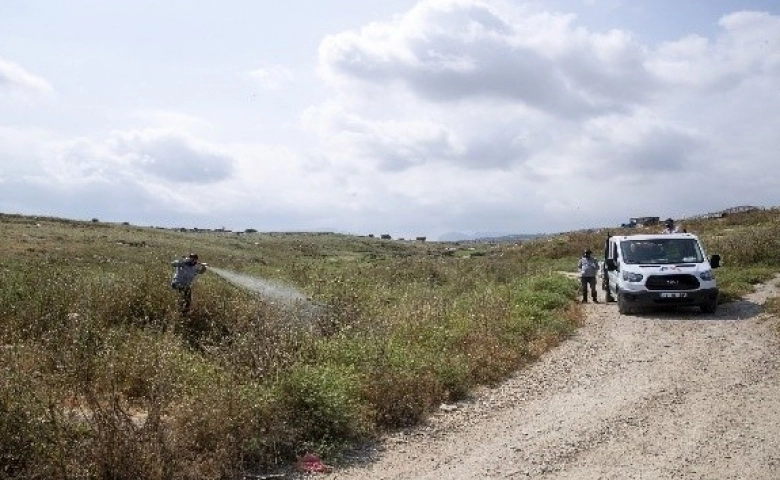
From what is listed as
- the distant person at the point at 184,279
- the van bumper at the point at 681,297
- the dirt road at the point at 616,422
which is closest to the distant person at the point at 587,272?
the van bumper at the point at 681,297

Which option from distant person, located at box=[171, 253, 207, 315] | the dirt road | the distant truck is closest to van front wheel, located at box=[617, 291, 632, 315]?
the dirt road

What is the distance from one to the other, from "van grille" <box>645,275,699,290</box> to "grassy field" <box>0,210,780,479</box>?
75.8 inches

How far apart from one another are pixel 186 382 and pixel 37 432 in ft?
6.45

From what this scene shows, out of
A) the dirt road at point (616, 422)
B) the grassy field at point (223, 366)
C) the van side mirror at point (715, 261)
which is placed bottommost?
the dirt road at point (616, 422)

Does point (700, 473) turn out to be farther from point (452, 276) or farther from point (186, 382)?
point (452, 276)

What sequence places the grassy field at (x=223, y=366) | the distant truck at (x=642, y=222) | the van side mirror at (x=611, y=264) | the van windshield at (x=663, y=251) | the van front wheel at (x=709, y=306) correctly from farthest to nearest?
the distant truck at (x=642, y=222), the van side mirror at (x=611, y=264), the van windshield at (x=663, y=251), the van front wheel at (x=709, y=306), the grassy field at (x=223, y=366)

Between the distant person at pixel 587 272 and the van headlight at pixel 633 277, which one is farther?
the distant person at pixel 587 272

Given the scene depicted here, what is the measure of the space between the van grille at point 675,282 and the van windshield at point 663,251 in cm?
83

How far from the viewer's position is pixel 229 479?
21.3ft

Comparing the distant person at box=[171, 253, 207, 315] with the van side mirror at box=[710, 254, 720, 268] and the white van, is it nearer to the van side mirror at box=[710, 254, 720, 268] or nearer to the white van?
the white van

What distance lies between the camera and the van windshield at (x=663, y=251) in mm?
16703

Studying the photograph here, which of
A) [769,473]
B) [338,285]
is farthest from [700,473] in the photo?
[338,285]

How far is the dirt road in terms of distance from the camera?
668cm

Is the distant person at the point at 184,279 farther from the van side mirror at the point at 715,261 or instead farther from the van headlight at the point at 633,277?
the van side mirror at the point at 715,261
